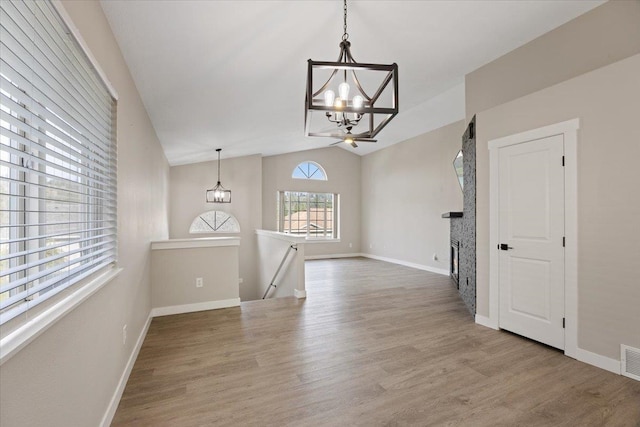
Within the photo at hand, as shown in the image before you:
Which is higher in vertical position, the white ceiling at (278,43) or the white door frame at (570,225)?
the white ceiling at (278,43)

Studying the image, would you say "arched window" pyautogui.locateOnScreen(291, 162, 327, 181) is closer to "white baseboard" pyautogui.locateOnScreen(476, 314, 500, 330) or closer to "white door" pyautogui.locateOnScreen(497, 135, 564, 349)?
"white door" pyautogui.locateOnScreen(497, 135, 564, 349)

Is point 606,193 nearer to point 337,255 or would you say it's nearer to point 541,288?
point 541,288

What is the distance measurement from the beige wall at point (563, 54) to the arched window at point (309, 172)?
5.77 m

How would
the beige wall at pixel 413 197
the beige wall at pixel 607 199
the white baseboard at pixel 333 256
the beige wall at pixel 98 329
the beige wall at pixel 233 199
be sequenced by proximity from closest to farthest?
the beige wall at pixel 98 329, the beige wall at pixel 607 199, the beige wall at pixel 413 197, the beige wall at pixel 233 199, the white baseboard at pixel 333 256

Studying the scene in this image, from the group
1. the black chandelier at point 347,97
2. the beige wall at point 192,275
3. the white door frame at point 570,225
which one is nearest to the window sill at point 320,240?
the beige wall at point 192,275

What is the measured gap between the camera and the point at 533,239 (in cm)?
312

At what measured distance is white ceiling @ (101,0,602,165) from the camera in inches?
87.2

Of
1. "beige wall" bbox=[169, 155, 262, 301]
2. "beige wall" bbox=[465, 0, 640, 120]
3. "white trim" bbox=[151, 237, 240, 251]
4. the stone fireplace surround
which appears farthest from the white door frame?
"beige wall" bbox=[169, 155, 262, 301]

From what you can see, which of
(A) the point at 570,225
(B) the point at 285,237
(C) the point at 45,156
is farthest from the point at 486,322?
(C) the point at 45,156

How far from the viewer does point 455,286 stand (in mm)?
5387

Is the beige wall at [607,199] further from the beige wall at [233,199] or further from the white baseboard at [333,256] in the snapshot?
the white baseboard at [333,256]

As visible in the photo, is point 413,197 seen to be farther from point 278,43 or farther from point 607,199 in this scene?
point 278,43

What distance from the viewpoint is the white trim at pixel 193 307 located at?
3893 millimetres

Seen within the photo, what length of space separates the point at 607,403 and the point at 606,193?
63.3 inches
